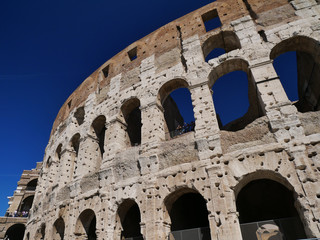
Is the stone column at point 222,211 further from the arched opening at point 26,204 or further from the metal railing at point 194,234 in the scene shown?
the arched opening at point 26,204

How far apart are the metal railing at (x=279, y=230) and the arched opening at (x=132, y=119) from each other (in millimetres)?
6166

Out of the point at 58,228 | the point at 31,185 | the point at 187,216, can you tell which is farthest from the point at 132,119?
the point at 31,185

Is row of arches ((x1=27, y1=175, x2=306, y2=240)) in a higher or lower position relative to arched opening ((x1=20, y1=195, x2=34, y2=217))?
lower

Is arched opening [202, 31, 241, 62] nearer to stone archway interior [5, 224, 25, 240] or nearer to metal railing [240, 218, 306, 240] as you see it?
metal railing [240, 218, 306, 240]

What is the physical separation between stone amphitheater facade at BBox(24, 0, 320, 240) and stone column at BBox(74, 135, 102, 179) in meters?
0.05

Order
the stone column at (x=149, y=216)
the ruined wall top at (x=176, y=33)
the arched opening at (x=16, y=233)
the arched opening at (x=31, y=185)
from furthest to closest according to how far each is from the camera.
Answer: the arched opening at (x=31, y=185) < the arched opening at (x=16, y=233) < the ruined wall top at (x=176, y=33) < the stone column at (x=149, y=216)

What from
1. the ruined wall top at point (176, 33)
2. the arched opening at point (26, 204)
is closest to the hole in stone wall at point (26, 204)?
the arched opening at point (26, 204)

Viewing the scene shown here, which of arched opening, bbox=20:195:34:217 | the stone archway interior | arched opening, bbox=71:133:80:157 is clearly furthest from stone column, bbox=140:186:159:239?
arched opening, bbox=20:195:34:217

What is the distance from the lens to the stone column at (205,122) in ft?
20.5

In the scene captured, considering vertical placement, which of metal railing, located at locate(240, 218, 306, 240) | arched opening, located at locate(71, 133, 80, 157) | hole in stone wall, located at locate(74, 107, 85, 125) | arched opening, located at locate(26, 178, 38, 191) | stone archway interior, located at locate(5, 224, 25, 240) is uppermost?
hole in stone wall, located at locate(74, 107, 85, 125)

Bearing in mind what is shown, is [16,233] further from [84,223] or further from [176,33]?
[176,33]

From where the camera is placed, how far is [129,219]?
8242 millimetres

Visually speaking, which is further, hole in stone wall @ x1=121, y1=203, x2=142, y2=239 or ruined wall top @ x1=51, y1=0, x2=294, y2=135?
ruined wall top @ x1=51, y1=0, x2=294, y2=135

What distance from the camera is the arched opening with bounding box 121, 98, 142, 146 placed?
9.60 meters
